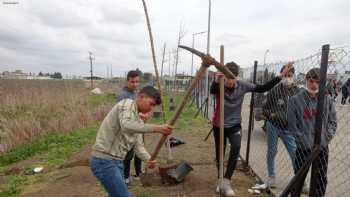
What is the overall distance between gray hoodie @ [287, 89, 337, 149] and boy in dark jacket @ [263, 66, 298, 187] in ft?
2.38

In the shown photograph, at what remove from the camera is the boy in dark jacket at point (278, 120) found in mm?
4152

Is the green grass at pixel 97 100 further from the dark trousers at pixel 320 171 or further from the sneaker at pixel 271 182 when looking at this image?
the dark trousers at pixel 320 171

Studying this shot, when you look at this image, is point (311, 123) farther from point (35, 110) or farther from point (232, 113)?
point (35, 110)

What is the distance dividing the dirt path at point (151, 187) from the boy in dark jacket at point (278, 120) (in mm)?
615

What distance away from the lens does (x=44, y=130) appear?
983 centimetres

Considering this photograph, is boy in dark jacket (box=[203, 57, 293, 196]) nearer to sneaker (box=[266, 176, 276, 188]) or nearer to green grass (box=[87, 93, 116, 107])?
sneaker (box=[266, 176, 276, 188])

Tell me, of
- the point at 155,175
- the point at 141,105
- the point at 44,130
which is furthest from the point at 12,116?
the point at 141,105

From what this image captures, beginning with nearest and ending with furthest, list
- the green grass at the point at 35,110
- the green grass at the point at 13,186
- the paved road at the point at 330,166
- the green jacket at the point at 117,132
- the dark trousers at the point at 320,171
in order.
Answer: the green jacket at the point at 117,132
the dark trousers at the point at 320,171
the paved road at the point at 330,166
the green grass at the point at 13,186
the green grass at the point at 35,110

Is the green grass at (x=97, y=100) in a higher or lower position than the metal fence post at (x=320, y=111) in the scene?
lower

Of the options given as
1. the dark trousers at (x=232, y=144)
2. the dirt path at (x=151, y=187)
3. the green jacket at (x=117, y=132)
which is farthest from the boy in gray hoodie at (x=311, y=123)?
the green jacket at (x=117, y=132)

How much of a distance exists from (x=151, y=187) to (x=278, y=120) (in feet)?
6.57

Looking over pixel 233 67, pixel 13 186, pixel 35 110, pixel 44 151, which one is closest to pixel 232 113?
pixel 233 67

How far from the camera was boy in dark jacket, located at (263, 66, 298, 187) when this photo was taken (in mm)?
4152

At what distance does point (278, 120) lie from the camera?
13.9 feet
